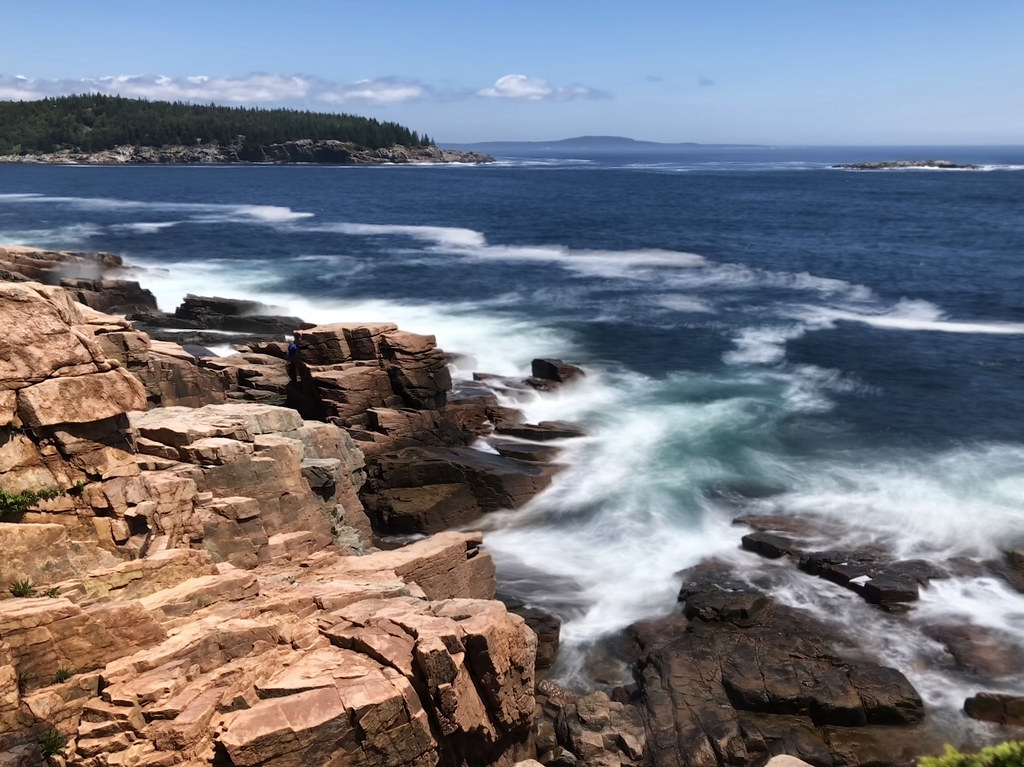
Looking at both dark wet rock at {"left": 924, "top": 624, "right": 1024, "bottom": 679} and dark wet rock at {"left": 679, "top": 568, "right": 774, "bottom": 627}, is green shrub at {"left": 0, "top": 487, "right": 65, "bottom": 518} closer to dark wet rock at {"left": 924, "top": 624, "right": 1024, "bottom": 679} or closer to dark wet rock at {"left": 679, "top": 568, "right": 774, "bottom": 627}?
dark wet rock at {"left": 679, "top": 568, "right": 774, "bottom": 627}

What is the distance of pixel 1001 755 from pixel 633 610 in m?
15.3

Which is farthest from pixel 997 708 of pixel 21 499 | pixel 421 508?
pixel 21 499

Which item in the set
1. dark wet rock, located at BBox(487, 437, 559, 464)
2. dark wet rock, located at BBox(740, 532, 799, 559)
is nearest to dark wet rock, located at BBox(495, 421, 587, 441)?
dark wet rock, located at BBox(487, 437, 559, 464)

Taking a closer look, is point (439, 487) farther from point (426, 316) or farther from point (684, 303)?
point (684, 303)

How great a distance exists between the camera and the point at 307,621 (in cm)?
1638

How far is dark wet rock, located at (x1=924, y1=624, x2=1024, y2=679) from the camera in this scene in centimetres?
2248

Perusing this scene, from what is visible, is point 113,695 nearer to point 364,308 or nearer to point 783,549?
point 783,549

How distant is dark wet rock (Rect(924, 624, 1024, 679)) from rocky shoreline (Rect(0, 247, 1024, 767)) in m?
0.09

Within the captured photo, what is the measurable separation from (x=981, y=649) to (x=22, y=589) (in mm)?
22963

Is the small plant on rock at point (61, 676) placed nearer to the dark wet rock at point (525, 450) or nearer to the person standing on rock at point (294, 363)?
the person standing on rock at point (294, 363)

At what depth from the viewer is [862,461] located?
120 ft

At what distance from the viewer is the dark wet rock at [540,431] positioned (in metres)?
37.2

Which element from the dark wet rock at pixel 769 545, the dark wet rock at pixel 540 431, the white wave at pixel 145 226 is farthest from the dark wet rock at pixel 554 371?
the white wave at pixel 145 226

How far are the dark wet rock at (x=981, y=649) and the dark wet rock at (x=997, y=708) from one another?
1.60m
